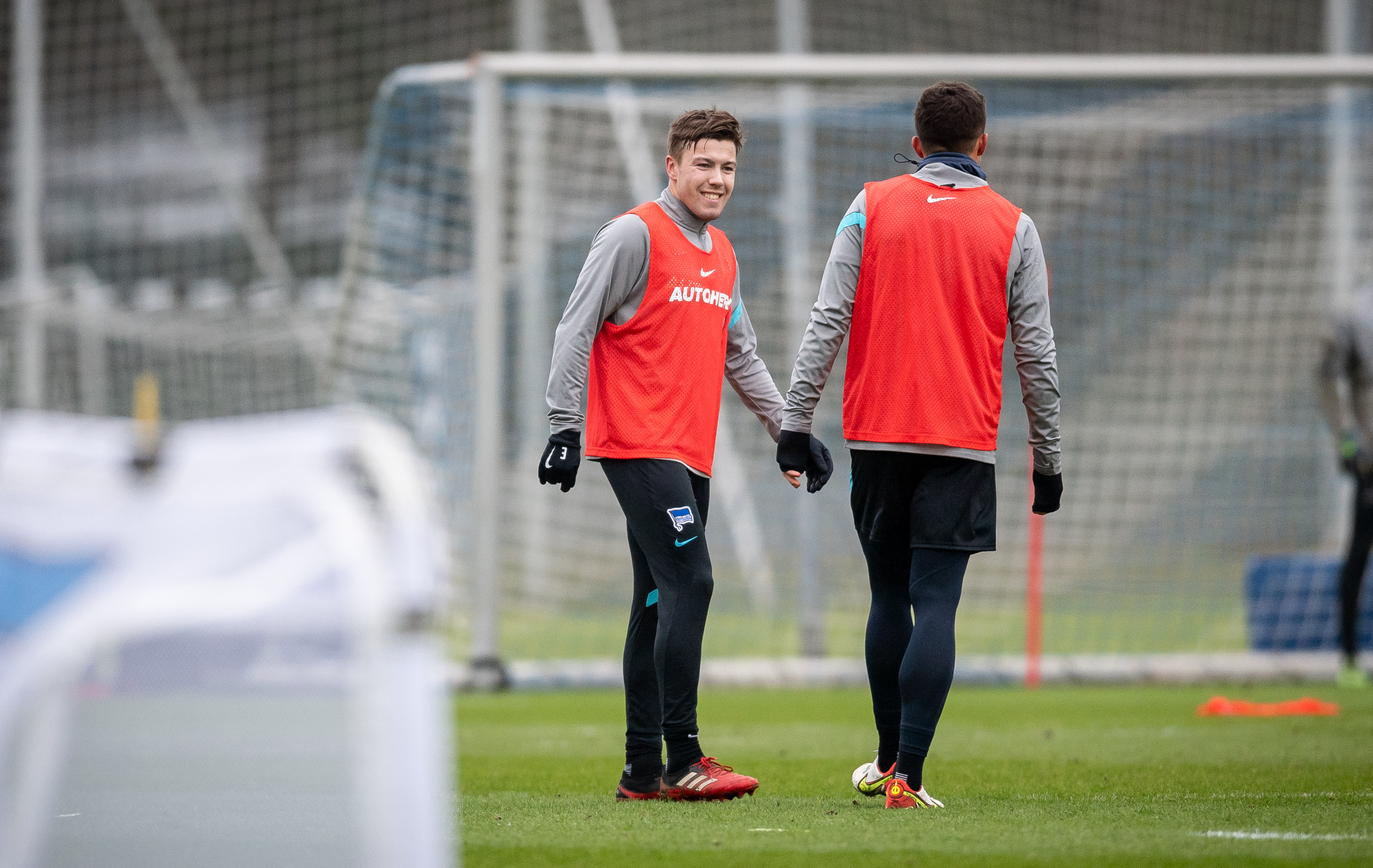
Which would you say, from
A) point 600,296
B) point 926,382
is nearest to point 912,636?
point 926,382

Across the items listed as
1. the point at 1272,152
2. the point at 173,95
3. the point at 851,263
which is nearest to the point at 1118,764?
the point at 851,263

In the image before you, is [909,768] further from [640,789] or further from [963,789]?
[640,789]

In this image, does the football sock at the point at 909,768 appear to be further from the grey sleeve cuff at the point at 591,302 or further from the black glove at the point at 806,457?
the grey sleeve cuff at the point at 591,302

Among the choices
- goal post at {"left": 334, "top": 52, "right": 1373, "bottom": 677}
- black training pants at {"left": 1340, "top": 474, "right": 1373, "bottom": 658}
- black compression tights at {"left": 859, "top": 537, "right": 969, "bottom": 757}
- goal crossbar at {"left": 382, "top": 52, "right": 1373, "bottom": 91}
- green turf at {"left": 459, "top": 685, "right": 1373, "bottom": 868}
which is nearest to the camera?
green turf at {"left": 459, "top": 685, "right": 1373, "bottom": 868}

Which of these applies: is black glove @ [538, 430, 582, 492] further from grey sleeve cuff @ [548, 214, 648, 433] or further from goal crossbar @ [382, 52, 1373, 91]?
goal crossbar @ [382, 52, 1373, 91]

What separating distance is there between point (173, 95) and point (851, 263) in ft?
61.7

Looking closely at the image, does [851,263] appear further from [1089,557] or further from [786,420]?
[1089,557]

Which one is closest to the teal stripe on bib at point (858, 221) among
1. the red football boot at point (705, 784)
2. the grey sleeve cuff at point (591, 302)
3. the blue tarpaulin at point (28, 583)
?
the grey sleeve cuff at point (591, 302)

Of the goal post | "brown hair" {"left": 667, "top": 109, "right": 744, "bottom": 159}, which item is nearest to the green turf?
"brown hair" {"left": 667, "top": 109, "right": 744, "bottom": 159}

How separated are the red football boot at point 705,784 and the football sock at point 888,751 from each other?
337 millimetres

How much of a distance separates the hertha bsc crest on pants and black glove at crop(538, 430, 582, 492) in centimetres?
27

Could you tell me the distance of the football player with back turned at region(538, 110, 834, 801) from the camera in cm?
396

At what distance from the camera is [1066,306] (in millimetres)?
9609

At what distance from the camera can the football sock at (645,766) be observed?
4047 mm
